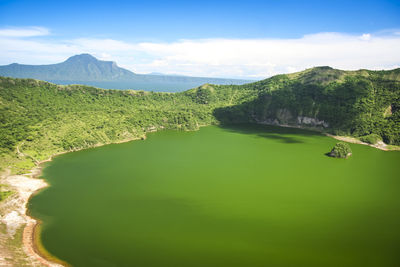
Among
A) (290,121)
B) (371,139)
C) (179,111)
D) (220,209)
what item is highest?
(179,111)

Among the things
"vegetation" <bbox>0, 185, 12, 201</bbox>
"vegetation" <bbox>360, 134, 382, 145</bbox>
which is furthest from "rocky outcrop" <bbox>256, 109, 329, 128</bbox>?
"vegetation" <bbox>0, 185, 12, 201</bbox>

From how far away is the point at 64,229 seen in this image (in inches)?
1781

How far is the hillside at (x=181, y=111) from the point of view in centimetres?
9269

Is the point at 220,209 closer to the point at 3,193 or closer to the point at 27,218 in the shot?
the point at 27,218

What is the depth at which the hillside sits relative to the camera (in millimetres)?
92688

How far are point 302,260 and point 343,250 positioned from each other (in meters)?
7.67

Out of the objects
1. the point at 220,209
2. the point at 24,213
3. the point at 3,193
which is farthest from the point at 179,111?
the point at 24,213

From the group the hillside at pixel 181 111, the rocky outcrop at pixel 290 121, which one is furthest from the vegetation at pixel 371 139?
the rocky outcrop at pixel 290 121

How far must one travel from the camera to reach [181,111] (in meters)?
149

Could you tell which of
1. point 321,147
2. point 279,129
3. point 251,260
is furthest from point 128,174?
point 279,129

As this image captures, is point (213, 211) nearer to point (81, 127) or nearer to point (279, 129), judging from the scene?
point (81, 127)

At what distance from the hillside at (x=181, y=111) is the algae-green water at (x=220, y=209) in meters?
15.3

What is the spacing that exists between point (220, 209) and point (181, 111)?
102 m

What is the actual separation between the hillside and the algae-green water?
1533 centimetres
